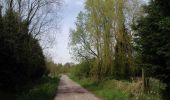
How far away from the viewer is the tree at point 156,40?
18.0 meters

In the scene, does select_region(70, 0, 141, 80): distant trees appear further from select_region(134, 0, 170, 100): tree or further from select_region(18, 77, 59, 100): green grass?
select_region(134, 0, 170, 100): tree

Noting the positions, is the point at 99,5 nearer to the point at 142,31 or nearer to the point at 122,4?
the point at 122,4

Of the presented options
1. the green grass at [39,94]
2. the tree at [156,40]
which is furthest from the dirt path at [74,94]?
the tree at [156,40]

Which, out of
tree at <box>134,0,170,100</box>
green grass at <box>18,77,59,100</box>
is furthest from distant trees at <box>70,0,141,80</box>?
tree at <box>134,0,170,100</box>

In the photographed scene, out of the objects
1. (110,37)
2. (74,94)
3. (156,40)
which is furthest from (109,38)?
(156,40)

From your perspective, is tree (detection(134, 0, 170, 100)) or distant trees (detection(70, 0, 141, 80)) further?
distant trees (detection(70, 0, 141, 80))

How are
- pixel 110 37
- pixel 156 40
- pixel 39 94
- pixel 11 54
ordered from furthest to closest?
pixel 110 37
pixel 39 94
pixel 11 54
pixel 156 40

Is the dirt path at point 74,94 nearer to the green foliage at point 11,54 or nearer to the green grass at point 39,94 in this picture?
the green grass at point 39,94

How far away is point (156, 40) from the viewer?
Result: 61.6ft

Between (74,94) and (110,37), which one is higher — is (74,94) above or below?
below

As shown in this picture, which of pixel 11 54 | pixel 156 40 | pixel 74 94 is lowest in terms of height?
pixel 74 94

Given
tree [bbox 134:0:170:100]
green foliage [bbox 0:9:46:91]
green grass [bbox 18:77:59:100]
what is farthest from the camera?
green grass [bbox 18:77:59:100]

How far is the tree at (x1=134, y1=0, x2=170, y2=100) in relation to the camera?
18.0 m

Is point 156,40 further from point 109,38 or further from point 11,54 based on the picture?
point 109,38
